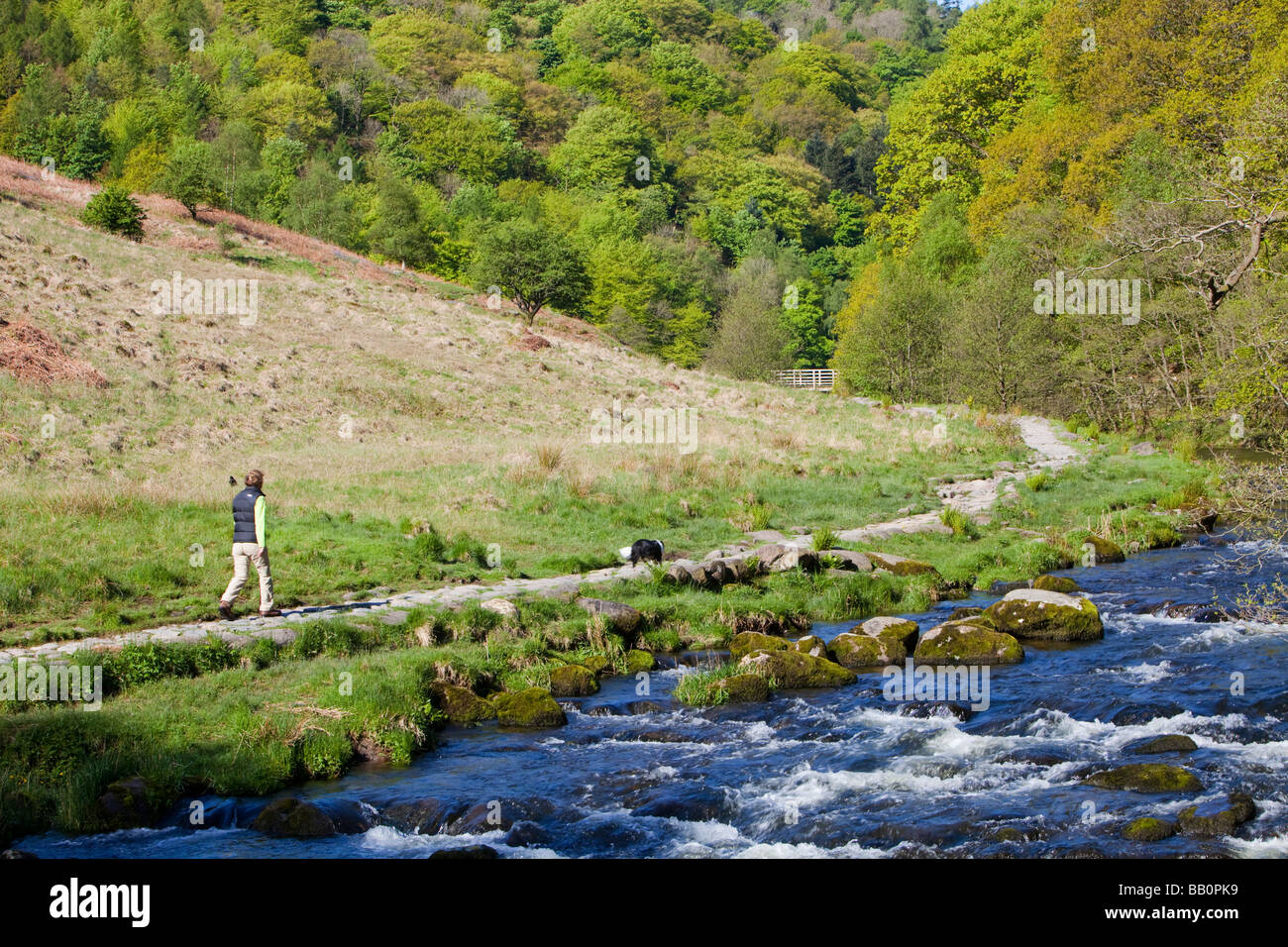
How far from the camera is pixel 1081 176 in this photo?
55.7 metres

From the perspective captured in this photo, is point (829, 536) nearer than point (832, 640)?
No

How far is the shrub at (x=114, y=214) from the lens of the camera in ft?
183

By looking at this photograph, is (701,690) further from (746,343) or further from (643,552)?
(746,343)

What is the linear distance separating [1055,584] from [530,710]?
11.0 metres

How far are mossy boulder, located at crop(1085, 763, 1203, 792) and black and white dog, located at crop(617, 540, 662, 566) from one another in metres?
11.2

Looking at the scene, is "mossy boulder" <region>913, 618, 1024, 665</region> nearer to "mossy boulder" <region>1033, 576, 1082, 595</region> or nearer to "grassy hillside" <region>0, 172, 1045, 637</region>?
"mossy boulder" <region>1033, 576, 1082, 595</region>

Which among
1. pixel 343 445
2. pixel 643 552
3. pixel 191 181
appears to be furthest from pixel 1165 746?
pixel 191 181

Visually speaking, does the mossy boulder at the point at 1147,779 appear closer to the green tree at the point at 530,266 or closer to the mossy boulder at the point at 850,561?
the mossy boulder at the point at 850,561

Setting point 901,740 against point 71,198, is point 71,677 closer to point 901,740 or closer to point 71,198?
point 901,740

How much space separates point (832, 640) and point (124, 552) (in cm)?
1190

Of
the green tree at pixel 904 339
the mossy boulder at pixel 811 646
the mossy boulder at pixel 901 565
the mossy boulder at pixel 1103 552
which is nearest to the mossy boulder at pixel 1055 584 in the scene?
the mossy boulder at pixel 901 565

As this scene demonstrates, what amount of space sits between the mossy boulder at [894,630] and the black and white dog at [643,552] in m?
5.27

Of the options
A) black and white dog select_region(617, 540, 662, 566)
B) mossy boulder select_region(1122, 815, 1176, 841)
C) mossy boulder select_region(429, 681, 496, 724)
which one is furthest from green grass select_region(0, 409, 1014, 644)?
mossy boulder select_region(1122, 815, 1176, 841)
